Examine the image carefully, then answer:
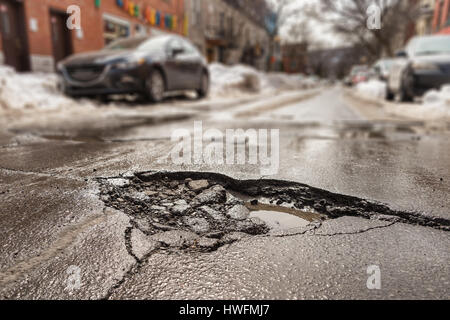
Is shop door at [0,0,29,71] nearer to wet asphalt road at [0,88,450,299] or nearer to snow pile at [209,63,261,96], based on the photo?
snow pile at [209,63,261,96]

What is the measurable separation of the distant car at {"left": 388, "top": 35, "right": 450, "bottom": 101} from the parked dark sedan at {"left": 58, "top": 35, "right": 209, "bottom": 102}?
17.5 ft

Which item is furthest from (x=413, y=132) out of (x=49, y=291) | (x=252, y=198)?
(x=49, y=291)

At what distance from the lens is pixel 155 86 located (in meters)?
8.16

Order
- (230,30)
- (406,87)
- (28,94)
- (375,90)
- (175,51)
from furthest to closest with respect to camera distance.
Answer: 1. (230,30)
2. (375,90)
3. (175,51)
4. (406,87)
5. (28,94)

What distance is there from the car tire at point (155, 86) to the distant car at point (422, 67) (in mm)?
5599

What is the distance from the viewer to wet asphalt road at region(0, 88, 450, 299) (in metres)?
1.22

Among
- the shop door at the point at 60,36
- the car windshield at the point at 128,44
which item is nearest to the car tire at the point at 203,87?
the car windshield at the point at 128,44

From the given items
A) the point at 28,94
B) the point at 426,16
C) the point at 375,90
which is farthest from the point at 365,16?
the point at 28,94

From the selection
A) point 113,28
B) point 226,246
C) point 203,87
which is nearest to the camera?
point 226,246

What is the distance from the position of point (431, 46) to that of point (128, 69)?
6959mm

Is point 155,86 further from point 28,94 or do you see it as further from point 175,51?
point 28,94

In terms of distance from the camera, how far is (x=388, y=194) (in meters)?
2.09

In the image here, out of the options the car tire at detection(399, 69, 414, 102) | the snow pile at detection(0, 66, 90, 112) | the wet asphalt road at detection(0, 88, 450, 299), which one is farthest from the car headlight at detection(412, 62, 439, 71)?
the snow pile at detection(0, 66, 90, 112)

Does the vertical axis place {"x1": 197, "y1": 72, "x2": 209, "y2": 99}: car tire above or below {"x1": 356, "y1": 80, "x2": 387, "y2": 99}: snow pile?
above
